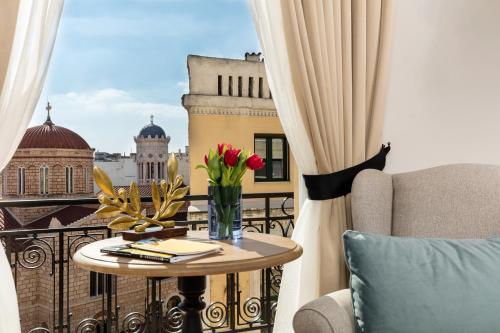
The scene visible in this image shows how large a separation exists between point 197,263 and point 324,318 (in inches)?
13.3

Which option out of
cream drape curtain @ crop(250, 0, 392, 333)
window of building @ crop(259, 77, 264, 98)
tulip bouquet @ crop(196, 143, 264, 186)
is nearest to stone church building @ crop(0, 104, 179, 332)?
window of building @ crop(259, 77, 264, 98)

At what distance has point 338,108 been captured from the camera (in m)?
1.84

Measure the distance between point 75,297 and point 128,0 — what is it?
27.3ft

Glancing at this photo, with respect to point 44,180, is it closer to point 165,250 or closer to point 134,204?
point 134,204

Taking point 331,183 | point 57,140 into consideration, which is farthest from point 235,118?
point 331,183

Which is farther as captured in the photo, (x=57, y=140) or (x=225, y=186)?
(x=57, y=140)

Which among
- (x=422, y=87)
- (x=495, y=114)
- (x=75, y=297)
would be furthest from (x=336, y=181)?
(x=75, y=297)

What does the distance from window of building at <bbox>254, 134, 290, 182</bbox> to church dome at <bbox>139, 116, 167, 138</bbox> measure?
2.24 metres

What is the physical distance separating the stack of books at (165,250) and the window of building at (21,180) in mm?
10517

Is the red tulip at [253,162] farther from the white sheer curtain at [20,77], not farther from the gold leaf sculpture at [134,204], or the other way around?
the white sheer curtain at [20,77]

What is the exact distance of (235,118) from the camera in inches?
399

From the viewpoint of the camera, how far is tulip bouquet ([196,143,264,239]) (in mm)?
1465

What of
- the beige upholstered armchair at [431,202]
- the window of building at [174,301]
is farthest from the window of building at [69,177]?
the beige upholstered armchair at [431,202]

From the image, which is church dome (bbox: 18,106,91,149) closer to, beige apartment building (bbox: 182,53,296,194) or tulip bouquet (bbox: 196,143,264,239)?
beige apartment building (bbox: 182,53,296,194)
